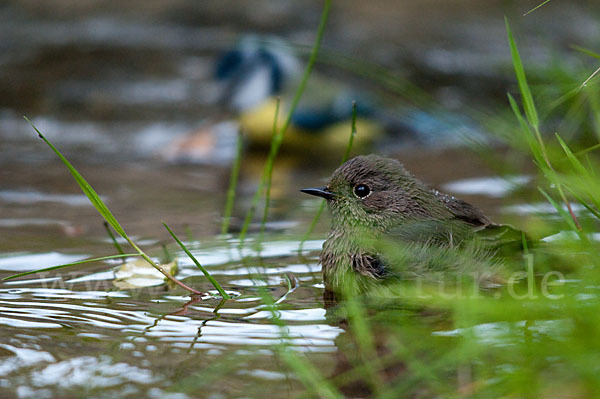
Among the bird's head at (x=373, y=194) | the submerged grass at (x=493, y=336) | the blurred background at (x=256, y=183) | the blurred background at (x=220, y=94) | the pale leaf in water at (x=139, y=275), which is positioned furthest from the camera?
the blurred background at (x=220, y=94)

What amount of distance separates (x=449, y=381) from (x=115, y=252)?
6.75 ft

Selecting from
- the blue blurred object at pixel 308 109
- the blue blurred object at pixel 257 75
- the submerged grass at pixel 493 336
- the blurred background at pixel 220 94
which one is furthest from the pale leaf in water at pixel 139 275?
the blue blurred object at pixel 257 75

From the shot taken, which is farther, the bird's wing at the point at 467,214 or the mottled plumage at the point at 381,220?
the bird's wing at the point at 467,214

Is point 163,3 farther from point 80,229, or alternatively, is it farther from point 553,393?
point 553,393

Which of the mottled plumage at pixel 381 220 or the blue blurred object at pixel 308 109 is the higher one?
the blue blurred object at pixel 308 109

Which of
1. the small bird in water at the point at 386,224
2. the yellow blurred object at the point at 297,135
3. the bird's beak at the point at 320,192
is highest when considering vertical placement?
the yellow blurred object at the point at 297,135

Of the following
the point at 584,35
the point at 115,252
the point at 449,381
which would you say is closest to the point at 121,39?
the point at 584,35

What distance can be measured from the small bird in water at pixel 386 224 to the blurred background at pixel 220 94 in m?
0.31

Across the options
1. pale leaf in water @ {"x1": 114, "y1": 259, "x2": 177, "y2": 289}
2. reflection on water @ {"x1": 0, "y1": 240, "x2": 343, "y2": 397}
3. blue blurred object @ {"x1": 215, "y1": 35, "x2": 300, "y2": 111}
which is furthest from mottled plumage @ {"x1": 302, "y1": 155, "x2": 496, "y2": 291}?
blue blurred object @ {"x1": 215, "y1": 35, "x2": 300, "y2": 111}

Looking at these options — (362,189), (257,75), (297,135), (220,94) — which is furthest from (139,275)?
(220,94)

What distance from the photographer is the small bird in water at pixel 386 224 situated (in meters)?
2.96

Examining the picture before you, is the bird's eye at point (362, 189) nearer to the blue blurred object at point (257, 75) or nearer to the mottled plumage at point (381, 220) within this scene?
the mottled plumage at point (381, 220)

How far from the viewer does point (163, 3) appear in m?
12.0

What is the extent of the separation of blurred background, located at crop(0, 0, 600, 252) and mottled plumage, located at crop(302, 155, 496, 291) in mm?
302
